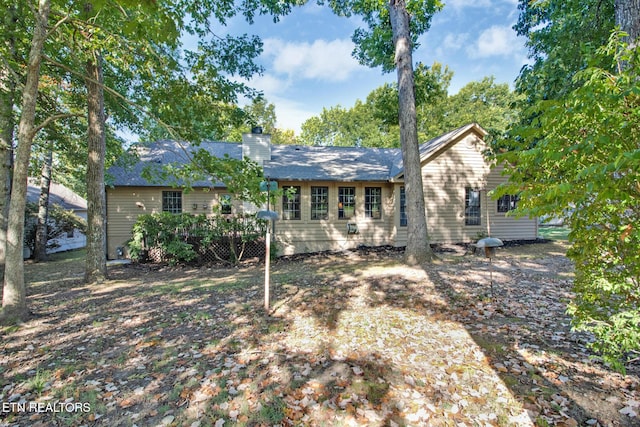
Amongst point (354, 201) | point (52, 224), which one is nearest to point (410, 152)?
point (354, 201)

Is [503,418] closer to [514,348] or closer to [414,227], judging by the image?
[514,348]

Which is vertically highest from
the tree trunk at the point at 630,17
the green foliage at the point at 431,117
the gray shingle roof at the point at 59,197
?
the green foliage at the point at 431,117

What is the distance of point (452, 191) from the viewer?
13180 millimetres

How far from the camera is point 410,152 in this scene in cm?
866

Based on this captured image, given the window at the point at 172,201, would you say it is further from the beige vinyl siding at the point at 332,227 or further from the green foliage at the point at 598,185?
the green foliage at the point at 598,185

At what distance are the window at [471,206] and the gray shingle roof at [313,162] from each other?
8.54ft

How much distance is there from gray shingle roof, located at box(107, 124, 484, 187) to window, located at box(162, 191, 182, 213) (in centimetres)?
Answer: 77

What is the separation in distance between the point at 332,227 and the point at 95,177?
8164 millimetres

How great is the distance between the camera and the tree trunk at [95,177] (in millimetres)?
7637

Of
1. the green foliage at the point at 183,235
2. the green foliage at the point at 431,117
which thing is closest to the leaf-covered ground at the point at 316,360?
the green foliage at the point at 183,235

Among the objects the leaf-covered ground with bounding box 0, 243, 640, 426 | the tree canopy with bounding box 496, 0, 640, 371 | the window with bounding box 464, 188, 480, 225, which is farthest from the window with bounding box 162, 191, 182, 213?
the tree canopy with bounding box 496, 0, 640, 371

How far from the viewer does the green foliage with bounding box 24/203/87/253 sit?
1411 centimetres

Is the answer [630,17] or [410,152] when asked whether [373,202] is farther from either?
[630,17]

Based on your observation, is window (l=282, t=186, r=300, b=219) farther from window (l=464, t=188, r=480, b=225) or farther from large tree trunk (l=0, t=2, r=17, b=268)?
large tree trunk (l=0, t=2, r=17, b=268)
